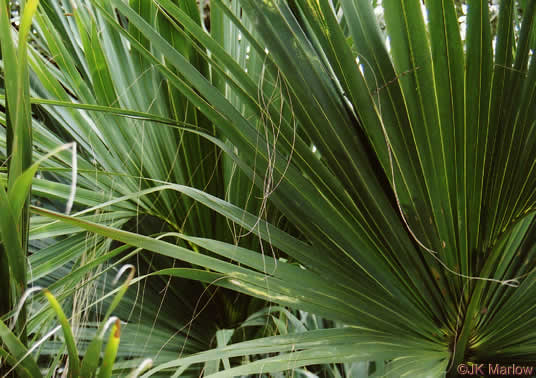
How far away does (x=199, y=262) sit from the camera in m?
0.63

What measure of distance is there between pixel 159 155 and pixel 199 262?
448 mm

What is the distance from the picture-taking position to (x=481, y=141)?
0.67 metres

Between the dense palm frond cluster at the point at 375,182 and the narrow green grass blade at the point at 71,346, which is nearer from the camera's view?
the narrow green grass blade at the point at 71,346

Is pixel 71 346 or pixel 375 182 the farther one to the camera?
pixel 375 182

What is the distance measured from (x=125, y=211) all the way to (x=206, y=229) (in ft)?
0.58

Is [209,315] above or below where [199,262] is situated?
below

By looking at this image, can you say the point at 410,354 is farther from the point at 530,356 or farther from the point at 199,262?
the point at 199,262

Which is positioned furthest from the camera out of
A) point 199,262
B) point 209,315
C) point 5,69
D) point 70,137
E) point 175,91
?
point 70,137

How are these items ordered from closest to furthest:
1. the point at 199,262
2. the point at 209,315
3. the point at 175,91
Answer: the point at 199,262 < the point at 175,91 < the point at 209,315

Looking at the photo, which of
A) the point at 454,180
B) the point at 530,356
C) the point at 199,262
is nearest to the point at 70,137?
the point at 199,262

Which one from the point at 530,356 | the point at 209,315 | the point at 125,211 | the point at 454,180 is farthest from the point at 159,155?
the point at 530,356

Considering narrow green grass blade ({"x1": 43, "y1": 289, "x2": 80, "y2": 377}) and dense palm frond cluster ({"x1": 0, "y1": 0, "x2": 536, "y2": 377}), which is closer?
narrow green grass blade ({"x1": 43, "y1": 289, "x2": 80, "y2": 377})

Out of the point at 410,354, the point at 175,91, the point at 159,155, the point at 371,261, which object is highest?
the point at 175,91

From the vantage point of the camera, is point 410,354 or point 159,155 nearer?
point 410,354
